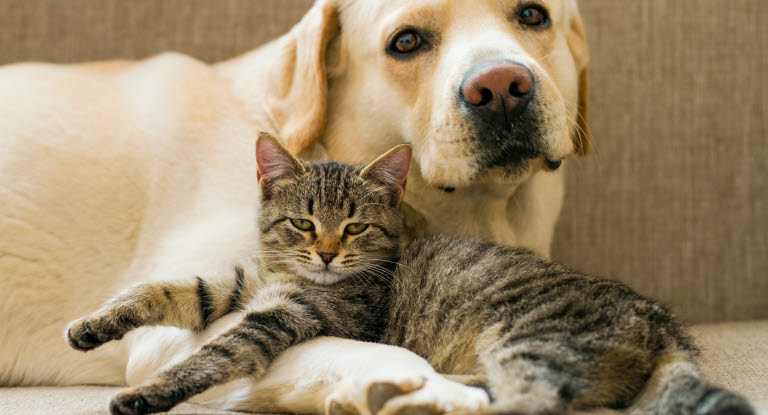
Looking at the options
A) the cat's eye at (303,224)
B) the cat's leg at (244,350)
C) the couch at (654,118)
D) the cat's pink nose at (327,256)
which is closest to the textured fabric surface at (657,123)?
the couch at (654,118)

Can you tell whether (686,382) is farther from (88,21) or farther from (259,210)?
(88,21)

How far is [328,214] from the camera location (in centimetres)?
165

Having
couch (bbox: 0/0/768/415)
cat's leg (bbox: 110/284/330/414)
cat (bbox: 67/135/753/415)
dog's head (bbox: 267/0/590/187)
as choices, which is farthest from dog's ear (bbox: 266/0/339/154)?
couch (bbox: 0/0/768/415)

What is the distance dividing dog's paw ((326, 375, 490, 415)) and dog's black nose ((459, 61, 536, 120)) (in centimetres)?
65

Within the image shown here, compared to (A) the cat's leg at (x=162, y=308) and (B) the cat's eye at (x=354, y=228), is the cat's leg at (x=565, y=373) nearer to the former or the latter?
(B) the cat's eye at (x=354, y=228)

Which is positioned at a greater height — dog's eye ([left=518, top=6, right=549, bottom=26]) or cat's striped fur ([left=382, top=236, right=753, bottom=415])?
dog's eye ([left=518, top=6, right=549, bottom=26])

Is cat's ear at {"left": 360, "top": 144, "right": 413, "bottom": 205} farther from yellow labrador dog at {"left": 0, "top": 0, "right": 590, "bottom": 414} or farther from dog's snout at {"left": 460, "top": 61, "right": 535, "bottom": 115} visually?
dog's snout at {"left": 460, "top": 61, "right": 535, "bottom": 115}

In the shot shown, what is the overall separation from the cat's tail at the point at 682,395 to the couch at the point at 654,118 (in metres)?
1.46

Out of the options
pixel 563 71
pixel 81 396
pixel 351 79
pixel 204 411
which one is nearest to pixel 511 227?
pixel 563 71

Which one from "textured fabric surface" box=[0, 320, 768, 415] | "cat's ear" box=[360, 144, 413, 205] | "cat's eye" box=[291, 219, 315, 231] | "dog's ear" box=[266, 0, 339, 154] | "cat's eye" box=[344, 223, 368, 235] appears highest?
"dog's ear" box=[266, 0, 339, 154]

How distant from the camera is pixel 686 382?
113cm

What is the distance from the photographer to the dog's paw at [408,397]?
1.11m

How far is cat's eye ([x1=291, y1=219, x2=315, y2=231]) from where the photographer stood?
166 centimetres

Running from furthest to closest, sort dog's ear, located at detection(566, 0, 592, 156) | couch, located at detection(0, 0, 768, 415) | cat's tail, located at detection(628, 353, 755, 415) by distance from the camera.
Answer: couch, located at detection(0, 0, 768, 415) < dog's ear, located at detection(566, 0, 592, 156) < cat's tail, located at detection(628, 353, 755, 415)
